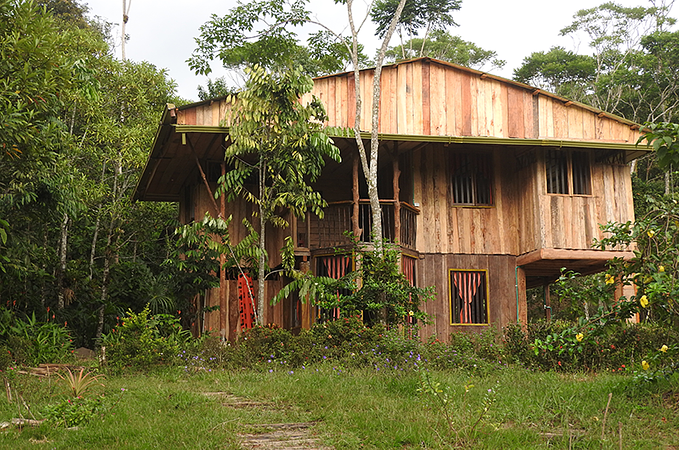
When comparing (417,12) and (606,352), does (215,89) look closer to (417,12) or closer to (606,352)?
(417,12)

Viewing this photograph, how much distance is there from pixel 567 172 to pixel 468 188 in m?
2.26

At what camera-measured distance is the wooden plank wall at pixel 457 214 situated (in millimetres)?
16078

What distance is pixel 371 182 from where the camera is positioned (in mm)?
14234

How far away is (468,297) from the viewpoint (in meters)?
16.0

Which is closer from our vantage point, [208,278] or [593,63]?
[208,278]

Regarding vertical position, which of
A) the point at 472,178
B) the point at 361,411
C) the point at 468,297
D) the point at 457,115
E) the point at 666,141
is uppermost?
the point at 457,115

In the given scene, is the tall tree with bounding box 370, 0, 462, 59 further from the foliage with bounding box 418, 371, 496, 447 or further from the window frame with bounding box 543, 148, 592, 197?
the foliage with bounding box 418, 371, 496, 447

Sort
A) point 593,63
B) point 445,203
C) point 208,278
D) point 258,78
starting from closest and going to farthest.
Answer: point 258,78, point 208,278, point 445,203, point 593,63

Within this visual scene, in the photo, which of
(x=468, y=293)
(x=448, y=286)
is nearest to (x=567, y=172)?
(x=468, y=293)

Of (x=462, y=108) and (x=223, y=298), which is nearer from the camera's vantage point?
(x=223, y=298)

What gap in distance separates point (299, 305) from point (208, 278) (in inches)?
94.5

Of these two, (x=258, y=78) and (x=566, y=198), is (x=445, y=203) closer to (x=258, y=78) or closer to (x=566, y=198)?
(x=566, y=198)

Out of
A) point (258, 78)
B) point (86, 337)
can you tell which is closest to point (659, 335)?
point (258, 78)

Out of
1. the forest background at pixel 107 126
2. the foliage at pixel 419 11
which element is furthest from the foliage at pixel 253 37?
the foliage at pixel 419 11
